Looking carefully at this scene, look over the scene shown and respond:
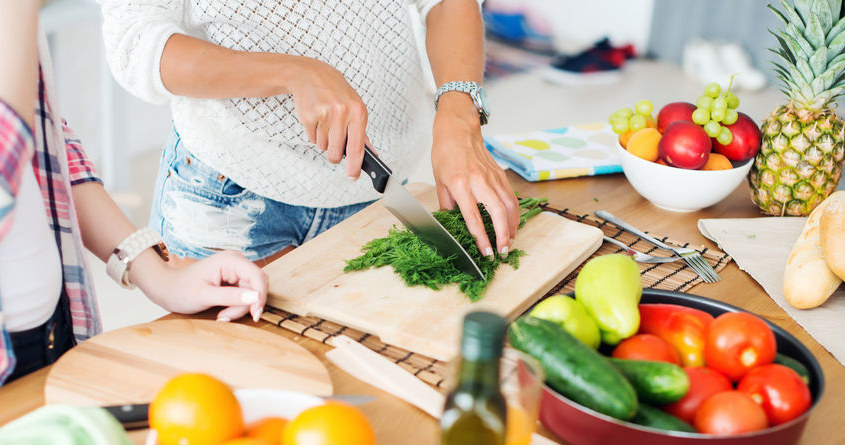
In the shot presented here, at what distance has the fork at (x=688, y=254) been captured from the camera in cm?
132

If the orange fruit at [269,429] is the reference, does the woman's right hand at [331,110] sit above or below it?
above

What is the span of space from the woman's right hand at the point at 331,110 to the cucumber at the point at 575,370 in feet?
1.59

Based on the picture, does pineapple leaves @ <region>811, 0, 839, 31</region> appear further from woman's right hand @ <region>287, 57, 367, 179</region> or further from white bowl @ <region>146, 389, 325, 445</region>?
white bowl @ <region>146, 389, 325, 445</region>

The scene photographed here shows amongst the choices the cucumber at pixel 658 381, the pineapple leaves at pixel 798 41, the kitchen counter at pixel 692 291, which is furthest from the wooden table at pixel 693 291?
the pineapple leaves at pixel 798 41

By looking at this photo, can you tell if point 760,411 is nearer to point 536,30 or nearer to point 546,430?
point 546,430

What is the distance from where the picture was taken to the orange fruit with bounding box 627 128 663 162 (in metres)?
1.54

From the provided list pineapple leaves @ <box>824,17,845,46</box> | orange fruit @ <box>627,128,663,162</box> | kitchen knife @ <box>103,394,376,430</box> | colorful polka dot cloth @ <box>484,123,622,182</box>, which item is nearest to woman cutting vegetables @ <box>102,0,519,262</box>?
colorful polka dot cloth @ <box>484,123,622,182</box>

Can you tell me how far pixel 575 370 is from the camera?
841 millimetres

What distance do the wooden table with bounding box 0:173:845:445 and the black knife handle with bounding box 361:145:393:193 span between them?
0.28 metres

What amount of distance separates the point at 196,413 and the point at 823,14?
1279 mm

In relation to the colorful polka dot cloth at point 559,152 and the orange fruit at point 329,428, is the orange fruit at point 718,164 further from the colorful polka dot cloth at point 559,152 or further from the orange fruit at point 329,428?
the orange fruit at point 329,428

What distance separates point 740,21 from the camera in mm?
5023

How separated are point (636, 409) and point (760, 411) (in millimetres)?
134

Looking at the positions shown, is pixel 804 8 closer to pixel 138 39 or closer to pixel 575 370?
pixel 575 370
